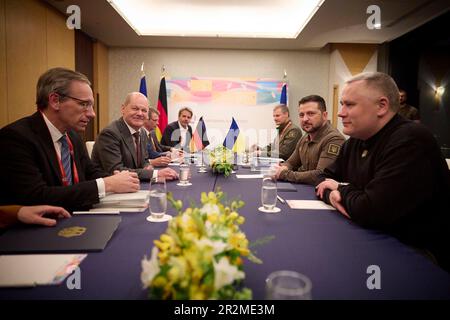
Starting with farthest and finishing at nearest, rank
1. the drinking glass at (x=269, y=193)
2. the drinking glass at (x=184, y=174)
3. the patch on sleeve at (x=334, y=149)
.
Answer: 1. the patch on sleeve at (x=334, y=149)
2. the drinking glass at (x=184, y=174)
3. the drinking glass at (x=269, y=193)

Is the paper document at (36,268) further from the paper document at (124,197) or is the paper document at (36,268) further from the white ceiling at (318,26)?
the white ceiling at (318,26)

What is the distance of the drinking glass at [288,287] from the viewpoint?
594mm

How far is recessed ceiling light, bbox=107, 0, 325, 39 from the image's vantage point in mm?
5449

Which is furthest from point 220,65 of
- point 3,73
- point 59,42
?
point 3,73

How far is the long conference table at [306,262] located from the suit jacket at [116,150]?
1.22 meters

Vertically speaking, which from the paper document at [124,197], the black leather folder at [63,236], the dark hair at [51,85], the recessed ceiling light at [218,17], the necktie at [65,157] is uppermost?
the recessed ceiling light at [218,17]

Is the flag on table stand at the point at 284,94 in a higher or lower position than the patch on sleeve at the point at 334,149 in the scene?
higher

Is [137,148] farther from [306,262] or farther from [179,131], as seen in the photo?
[179,131]

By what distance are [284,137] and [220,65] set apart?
3.53m

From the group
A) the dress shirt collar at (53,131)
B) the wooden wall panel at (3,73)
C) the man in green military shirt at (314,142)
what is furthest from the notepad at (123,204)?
the wooden wall panel at (3,73)

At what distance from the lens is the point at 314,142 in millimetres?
2990
